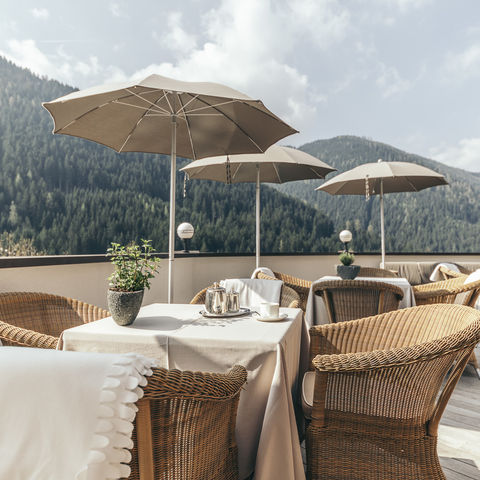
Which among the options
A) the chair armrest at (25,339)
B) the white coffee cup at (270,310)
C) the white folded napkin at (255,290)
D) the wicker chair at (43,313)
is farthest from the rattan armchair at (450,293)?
the chair armrest at (25,339)

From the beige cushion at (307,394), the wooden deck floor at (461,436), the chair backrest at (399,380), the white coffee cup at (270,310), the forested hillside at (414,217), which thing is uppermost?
the forested hillside at (414,217)

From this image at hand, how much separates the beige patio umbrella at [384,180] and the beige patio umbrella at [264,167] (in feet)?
1.45

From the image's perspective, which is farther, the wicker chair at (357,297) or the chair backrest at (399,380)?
the wicker chair at (357,297)

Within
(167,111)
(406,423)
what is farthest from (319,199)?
(406,423)

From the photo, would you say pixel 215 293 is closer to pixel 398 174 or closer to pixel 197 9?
pixel 398 174

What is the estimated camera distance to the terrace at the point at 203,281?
1.92 meters

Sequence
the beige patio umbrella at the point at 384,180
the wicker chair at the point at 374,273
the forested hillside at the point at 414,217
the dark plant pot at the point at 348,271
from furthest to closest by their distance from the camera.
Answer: the forested hillside at the point at 414,217, the wicker chair at the point at 374,273, the beige patio umbrella at the point at 384,180, the dark plant pot at the point at 348,271

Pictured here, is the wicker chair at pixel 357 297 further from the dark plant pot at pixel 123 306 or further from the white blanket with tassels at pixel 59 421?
the white blanket with tassels at pixel 59 421

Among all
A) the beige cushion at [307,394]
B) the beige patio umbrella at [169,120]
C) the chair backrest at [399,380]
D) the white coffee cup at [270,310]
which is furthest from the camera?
the beige patio umbrella at [169,120]

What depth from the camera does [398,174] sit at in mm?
4355

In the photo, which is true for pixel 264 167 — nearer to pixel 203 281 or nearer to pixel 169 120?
pixel 203 281

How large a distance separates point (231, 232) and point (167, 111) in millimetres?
4978

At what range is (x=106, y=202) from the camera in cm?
948

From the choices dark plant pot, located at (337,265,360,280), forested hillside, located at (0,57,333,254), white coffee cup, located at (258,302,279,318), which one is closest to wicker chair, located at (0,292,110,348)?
white coffee cup, located at (258,302,279,318)
